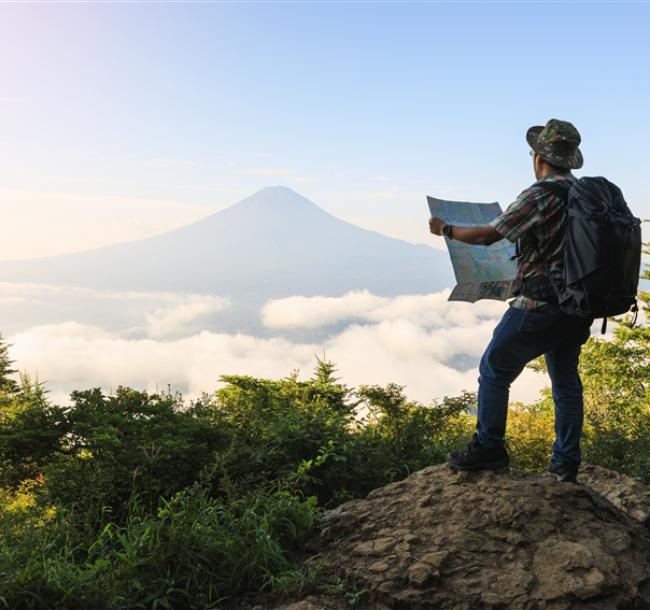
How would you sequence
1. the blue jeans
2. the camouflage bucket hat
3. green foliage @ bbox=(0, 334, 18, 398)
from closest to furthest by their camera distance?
the blue jeans → the camouflage bucket hat → green foliage @ bbox=(0, 334, 18, 398)

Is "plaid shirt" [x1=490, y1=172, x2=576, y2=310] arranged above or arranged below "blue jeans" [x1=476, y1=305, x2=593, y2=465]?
above

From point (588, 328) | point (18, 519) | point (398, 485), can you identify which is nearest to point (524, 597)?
point (398, 485)

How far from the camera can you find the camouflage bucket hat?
4.57m

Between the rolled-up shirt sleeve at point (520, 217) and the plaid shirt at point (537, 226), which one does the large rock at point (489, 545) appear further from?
the rolled-up shirt sleeve at point (520, 217)

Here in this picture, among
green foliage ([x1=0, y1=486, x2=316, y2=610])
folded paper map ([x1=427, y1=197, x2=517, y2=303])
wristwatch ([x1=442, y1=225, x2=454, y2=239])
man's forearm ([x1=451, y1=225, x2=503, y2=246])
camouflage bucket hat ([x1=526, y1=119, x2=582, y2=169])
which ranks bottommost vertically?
green foliage ([x1=0, y1=486, x2=316, y2=610])

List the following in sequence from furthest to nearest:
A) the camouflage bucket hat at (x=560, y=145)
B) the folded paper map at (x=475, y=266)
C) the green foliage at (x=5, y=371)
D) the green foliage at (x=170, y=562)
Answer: the green foliage at (x=5, y=371) < the folded paper map at (x=475, y=266) < the camouflage bucket hat at (x=560, y=145) < the green foliage at (x=170, y=562)

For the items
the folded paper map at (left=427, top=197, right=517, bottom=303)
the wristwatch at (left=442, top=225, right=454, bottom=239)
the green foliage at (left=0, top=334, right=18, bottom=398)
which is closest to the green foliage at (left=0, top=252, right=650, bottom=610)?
the folded paper map at (left=427, top=197, right=517, bottom=303)

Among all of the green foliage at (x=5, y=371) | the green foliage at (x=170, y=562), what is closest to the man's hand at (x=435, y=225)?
the green foliage at (x=170, y=562)

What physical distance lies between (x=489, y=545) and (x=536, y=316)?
1.41 meters

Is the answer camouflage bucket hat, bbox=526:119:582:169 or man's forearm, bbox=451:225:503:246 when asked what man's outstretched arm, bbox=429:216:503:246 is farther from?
camouflage bucket hat, bbox=526:119:582:169

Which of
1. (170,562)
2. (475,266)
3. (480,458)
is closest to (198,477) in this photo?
(170,562)

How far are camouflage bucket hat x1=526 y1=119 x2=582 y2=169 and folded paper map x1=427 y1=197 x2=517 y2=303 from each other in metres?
0.63

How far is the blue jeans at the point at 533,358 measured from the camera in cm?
446

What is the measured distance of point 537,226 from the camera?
4.36 m
